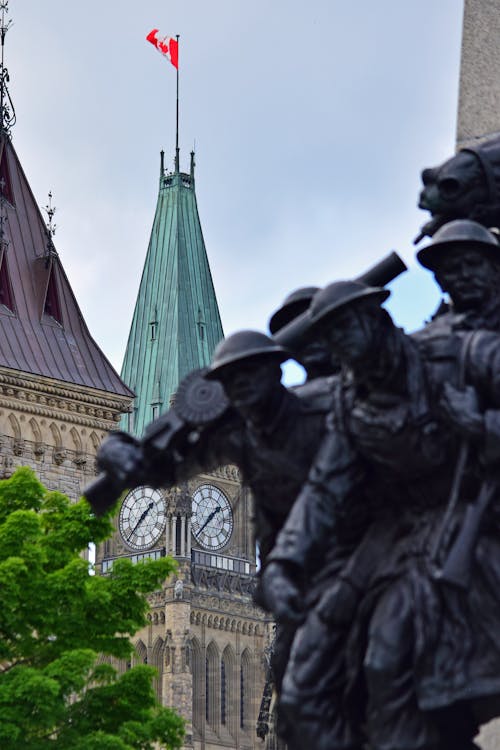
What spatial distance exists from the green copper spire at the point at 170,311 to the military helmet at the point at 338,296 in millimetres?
81291

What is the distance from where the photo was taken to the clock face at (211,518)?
9181 centimetres

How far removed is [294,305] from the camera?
5.92 m

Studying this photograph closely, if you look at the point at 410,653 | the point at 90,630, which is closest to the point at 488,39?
the point at 410,653

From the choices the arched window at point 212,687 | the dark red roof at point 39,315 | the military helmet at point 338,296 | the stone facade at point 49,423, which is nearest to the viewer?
the military helmet at point 338,296

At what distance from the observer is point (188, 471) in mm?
5488

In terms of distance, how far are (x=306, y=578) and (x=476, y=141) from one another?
249 cm

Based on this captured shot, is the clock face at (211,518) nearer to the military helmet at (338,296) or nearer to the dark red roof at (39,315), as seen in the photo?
the dark red roof at (39,315)

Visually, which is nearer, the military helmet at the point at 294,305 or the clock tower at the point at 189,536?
the military helmet at the point at 294,305

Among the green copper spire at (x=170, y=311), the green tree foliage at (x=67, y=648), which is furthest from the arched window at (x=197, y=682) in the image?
the green tree foliage at (x=67, y=648)

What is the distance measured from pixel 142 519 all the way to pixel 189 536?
12.7 feet

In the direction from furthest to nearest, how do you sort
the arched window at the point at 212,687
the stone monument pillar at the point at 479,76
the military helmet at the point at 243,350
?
the arched window at the point at 212,687, the stone monument pillar at the point at 479,76, the military helmet at the point at 243,350

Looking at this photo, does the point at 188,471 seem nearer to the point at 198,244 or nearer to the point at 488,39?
the point at 488,39

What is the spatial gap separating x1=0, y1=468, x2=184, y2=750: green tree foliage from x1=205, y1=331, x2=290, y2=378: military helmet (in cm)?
1672

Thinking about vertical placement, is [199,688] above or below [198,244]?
below
